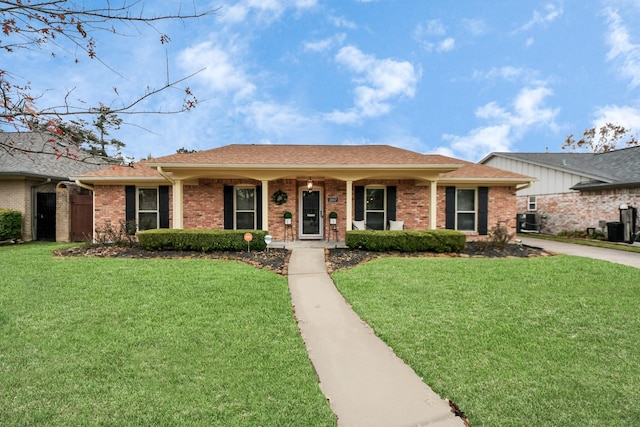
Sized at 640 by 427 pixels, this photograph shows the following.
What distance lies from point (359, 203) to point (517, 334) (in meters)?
Answer: 7.46

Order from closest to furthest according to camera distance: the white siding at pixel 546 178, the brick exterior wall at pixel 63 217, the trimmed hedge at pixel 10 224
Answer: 1. the trimmed hedge at pixel 10 224
2. the brick exterior wall at pixel 63 217
3. the white siding at pixel 546 178

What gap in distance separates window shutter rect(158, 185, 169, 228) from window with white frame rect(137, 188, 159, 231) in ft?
1.17

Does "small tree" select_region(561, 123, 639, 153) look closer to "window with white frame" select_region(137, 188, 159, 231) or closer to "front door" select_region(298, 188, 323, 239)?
"front door" select_region(298, 188, 323, 239)

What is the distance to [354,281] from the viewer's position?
5719mm

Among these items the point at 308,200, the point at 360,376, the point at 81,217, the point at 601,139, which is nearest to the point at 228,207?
the point at 308,200

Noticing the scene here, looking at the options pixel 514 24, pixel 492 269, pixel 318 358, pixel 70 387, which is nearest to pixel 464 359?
pixel 318 358

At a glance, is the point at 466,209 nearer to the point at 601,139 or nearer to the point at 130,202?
the point at 130,202

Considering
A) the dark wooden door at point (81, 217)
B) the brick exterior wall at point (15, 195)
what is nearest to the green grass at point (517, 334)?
the dark wooden door at point (81, 217)

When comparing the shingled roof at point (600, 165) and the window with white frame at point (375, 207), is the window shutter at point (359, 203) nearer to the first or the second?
the window with white frame at point (375, 207)

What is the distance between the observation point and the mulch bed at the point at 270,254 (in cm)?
747

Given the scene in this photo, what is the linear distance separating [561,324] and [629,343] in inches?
24.5

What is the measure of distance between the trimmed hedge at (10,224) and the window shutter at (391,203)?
1399cm

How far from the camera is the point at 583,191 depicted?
1385 centimetres

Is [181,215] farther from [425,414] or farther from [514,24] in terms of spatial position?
[514,24]
